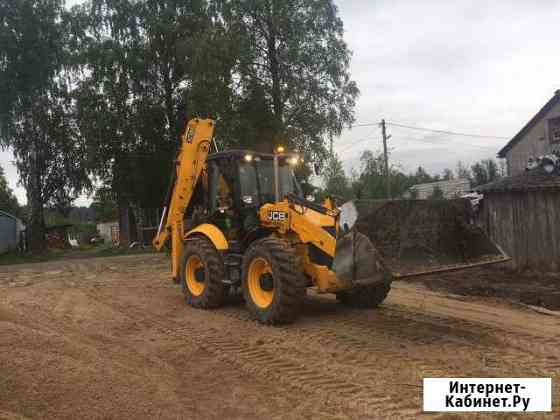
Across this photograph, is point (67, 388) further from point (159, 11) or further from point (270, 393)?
point (159, 11)

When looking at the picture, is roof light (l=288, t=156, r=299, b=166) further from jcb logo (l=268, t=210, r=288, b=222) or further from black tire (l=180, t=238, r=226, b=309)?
black tire (l=180, t=238, r=226, b=309)

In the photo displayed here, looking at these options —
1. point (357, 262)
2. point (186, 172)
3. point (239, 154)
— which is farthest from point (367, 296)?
point (186, 172)

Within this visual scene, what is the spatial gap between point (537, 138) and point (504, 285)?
42.0 feet

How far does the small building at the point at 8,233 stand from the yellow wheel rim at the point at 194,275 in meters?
24.0

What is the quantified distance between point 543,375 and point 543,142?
19.2 metres

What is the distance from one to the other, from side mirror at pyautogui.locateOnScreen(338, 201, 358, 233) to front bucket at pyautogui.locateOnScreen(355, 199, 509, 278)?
2.7 inches

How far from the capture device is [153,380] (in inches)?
200

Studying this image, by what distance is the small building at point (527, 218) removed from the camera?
13.0 meters

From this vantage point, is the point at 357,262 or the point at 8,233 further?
the point at 8,233

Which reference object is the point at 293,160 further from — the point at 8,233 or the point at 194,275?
the point at 8,233

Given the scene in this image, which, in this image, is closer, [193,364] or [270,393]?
[270,393]

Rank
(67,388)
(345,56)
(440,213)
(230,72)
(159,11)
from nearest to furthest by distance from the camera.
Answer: (67,388) < (440,213) < (230,72) < (345,56) < (159,11)

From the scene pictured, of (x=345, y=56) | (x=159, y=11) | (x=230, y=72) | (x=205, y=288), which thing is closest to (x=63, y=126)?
(x=159, y=11)

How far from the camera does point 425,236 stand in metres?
7.37
